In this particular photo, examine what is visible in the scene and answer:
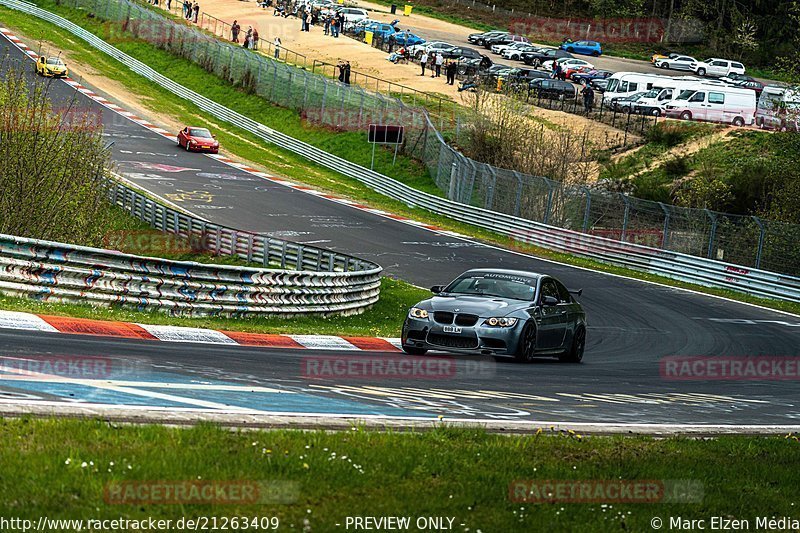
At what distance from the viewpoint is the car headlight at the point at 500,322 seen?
50.4ft

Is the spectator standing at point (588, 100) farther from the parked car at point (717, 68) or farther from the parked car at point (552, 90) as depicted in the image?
the parked car at point (717, 68)

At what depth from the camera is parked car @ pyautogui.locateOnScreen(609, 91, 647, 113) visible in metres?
59.8

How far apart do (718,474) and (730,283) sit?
2462 centimetres

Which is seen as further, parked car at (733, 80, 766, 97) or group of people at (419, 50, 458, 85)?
parked car at (733, 80, 766, 97)

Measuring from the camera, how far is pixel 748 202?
139 feet

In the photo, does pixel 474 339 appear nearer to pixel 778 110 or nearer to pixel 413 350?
pixel 413 350

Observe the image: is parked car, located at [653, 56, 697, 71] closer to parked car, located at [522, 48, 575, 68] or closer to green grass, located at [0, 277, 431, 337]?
parked car, located at [522, 48, 575, 68]

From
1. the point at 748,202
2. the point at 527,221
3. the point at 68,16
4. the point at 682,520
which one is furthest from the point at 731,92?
the point at 682,520

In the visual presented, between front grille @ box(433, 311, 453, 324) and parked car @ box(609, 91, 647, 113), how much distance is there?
4559 cm

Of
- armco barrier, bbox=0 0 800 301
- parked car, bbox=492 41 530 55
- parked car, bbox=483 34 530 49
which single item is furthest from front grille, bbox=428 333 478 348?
parked car, bbox=483 34 530 49

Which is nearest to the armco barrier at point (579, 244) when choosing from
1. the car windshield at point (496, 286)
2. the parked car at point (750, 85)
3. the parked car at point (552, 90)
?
the parked car at point (552, 90)

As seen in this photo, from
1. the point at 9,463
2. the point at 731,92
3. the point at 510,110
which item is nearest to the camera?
the point at 9,463

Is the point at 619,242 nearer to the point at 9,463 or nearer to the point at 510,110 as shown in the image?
the point at 510,110

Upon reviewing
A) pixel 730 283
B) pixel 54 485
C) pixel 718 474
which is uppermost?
pixel 54 485
